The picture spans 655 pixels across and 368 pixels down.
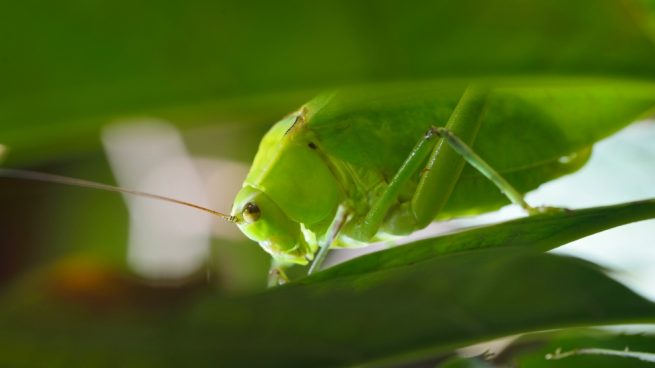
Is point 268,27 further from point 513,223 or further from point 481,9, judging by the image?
point 513,223

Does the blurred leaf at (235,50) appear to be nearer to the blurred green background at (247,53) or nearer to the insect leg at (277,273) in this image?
the blurred green background at (247,53)

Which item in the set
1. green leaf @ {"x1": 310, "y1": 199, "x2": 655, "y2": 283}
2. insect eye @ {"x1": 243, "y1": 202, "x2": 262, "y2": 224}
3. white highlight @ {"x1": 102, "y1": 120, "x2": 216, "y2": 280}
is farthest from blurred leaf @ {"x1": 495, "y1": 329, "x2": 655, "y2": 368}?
white highlight @ {"x1": 102, "y1": 120, "x2": 216, "y2": 280}

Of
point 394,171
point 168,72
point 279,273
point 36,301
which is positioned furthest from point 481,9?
point 279,273

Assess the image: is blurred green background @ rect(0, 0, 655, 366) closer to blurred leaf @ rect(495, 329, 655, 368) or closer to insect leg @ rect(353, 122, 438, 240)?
blurred leaf @ rect(495, 329, 655, 368)

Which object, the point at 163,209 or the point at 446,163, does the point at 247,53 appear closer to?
the point at 446,163

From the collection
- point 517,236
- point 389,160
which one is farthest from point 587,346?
point 389,160
